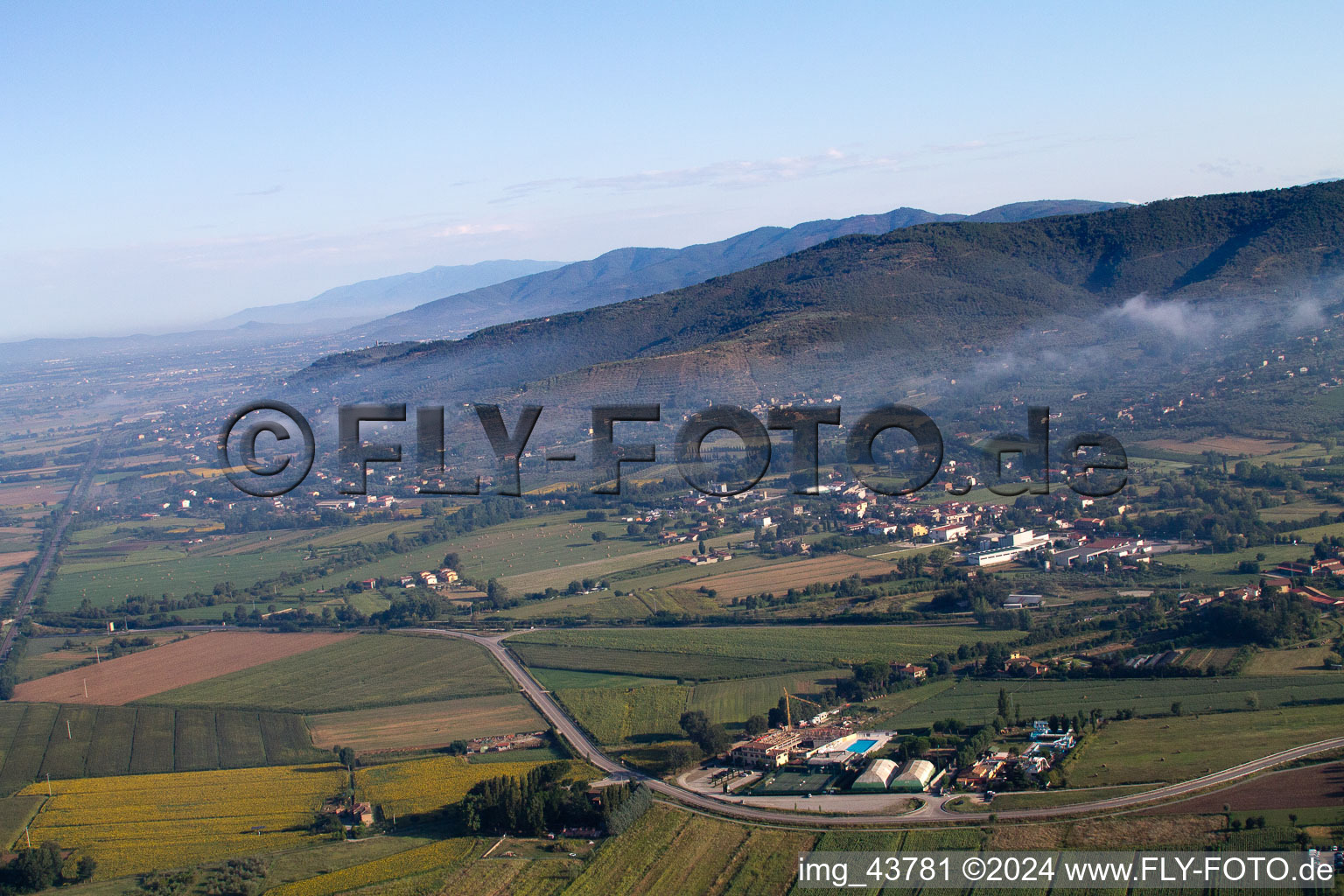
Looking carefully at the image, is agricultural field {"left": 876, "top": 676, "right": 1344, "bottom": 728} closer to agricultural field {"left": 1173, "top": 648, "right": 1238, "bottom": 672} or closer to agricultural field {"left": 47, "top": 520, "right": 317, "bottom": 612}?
agricultural field {"left": 1173, "top": 648, "right": 1238, "bottom": 672}

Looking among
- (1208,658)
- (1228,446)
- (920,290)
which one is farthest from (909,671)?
(920,290)

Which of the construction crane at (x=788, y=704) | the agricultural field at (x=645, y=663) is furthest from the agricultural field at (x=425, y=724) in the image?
the construction crane at (x=788, y=704)

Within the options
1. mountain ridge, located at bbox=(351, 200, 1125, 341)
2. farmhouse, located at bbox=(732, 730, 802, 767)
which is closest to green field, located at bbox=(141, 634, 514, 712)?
farmhouse, located at bbox=(732, 730, 802, 767)

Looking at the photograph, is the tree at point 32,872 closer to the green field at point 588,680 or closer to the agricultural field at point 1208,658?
the green field at point 588,680

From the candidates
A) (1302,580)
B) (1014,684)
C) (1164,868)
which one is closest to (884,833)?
(1164,868)

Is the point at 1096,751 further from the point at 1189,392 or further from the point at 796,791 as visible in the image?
the point at 1189,392

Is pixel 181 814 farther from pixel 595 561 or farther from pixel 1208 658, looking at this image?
pixel 1208 658
